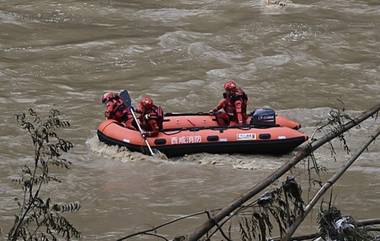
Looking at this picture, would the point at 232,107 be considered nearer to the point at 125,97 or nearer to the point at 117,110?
the point at 125,97

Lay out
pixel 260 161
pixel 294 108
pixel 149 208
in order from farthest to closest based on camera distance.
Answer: pixel 294 108
pixel 260 161
pixel 149 208

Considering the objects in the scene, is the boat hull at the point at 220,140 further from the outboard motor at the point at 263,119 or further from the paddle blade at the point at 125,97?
the paddle blade at the point at 125,97

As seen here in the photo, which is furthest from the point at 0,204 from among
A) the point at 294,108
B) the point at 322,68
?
the point at 322,68

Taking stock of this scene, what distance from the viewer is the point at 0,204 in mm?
8766

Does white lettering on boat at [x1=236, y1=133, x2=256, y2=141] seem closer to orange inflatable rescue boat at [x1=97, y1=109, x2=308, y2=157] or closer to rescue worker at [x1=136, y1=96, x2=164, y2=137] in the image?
orange inflatable rescue boat at [x1=97, y1=109, x2=308, y2=157]

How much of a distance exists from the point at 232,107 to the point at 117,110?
1.77m

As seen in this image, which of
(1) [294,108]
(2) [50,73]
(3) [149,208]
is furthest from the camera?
(2) [50,73]

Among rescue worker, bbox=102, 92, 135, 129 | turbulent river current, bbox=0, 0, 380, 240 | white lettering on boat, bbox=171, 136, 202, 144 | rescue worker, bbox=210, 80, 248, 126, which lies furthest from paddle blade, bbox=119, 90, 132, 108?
rescue worker, bbox=210, 80, 248, 126

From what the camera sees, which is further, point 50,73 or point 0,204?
point 50,73

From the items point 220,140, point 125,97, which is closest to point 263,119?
point 220,140

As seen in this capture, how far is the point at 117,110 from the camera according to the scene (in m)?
11.7

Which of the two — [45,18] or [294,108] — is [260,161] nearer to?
[294,108]

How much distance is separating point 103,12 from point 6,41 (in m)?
4.27

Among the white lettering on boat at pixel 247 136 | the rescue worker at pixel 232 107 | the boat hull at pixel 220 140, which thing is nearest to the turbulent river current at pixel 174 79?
the boat hull at pixel 220 140
